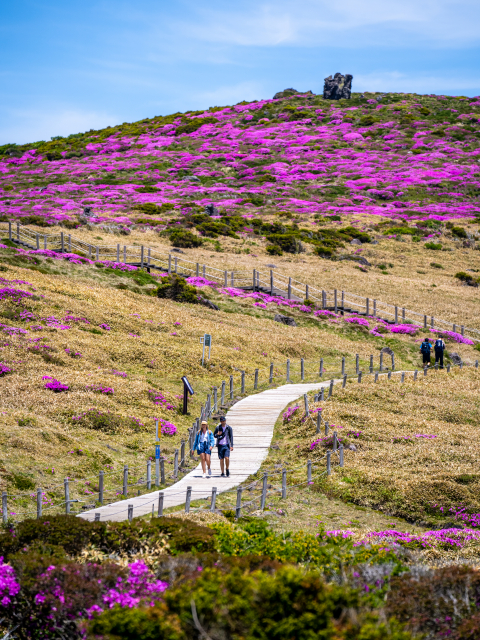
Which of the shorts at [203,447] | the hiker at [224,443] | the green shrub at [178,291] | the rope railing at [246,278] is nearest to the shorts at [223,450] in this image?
the hiker at [224,443]

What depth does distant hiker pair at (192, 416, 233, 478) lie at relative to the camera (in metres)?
16.2

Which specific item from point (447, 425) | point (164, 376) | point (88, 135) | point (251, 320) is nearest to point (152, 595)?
point (447, 425)

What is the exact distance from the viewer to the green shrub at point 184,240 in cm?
5447

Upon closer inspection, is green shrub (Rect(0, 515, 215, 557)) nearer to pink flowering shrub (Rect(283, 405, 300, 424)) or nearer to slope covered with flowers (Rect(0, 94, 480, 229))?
pink flowering shrub (Rect(283, 405, 300, 424))

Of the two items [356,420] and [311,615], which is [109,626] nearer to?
[311,615]

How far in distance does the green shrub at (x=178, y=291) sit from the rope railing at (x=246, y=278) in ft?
14.1

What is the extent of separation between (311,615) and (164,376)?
71.1 feet

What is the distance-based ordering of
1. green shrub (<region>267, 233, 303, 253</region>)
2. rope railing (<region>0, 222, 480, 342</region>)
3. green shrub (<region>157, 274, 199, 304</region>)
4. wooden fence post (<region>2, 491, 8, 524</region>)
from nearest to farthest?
wooden fence post (<region>2, 491, 8, 524</region>), green shrub (<region>157, 274, 199, 304</region>), rope railing (<region>0, 222, 480, 342</region>), green shrub (<region>267, 233, 303, 253</region>)

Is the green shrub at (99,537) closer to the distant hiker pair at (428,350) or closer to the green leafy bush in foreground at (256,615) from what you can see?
the green leafy bush in foreground at (256,615)

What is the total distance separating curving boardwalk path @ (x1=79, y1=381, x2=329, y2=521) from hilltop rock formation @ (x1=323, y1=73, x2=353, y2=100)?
108 metres

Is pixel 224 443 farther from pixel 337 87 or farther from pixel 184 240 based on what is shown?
pixel 337 87

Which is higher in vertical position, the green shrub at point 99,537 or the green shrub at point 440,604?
the green shrub at point 440,604

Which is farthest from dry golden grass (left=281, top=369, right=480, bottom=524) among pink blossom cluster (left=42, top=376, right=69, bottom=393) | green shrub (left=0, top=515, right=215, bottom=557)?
pink blossom cluster (left=42, top=376, right=69, bottom=393)

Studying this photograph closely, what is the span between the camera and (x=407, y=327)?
39.3 m
